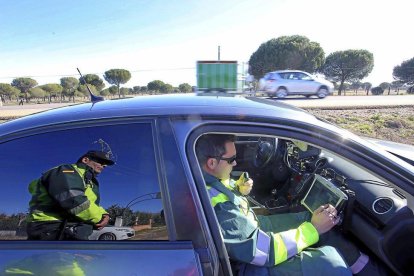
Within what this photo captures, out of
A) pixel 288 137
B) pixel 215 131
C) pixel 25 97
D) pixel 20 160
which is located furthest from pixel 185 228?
pixel 25 97

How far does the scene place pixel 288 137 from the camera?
1536 millimetres

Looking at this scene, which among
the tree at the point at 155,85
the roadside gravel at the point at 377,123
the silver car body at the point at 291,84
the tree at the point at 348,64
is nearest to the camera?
the roadside gravel at the point at 377,123

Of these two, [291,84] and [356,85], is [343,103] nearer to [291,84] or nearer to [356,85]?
[291,84]

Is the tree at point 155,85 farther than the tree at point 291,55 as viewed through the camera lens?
No

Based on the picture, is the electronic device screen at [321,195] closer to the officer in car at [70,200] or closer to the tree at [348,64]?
the officer in car at [70,200]

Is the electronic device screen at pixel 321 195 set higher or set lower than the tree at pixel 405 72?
lower

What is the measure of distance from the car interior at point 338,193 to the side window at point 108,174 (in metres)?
0.60

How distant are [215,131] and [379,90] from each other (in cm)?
5236

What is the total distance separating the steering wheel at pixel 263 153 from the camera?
3.29 metres

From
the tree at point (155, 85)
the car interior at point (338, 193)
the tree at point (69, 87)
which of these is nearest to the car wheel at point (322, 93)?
the car interior at point (338, 193)

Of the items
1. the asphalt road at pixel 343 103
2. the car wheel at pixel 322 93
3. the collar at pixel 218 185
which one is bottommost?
the asphalt road at pixel 343 103

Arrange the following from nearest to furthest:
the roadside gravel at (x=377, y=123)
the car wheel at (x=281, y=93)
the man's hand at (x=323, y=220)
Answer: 1. the man's hand at (x=323, y=220)
2. the roadside gravel at (x=377, y=123)
3. the car wheel at (x=281, y=93)

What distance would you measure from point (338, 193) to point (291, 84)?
17.4 meters

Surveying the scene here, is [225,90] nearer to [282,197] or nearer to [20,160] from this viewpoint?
[282,197]
